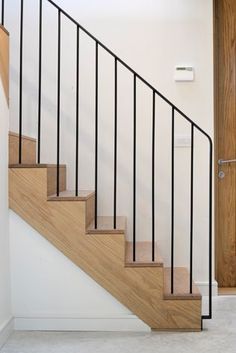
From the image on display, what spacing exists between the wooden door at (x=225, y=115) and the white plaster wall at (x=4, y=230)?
1.77 m

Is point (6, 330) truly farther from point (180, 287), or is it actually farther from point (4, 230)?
point (180, 287)

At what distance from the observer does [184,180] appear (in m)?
3.33

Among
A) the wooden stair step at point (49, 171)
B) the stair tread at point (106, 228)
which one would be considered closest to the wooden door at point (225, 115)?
the stair tread at point (106, 228)

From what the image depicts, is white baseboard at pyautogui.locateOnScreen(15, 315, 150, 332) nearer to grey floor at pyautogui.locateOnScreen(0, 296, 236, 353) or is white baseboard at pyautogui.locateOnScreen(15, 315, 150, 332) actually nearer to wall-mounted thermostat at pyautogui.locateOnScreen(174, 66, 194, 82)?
grey floor at pyautogui.locateOnScreen(0, 296, 236, 353)

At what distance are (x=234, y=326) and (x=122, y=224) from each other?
0.95m

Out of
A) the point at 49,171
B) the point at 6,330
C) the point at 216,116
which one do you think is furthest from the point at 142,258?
the point at 216,116

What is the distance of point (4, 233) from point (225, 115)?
2.04m

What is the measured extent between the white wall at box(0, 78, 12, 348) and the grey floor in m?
0.12

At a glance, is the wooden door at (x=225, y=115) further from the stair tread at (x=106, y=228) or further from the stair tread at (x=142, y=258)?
the stair tread at (x=106, y=228)

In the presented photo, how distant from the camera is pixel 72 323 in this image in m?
2.55

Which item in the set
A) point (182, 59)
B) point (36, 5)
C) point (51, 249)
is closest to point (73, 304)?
point (51, 249)

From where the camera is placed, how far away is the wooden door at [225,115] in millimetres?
3455

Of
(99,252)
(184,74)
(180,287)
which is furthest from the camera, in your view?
(184,74)

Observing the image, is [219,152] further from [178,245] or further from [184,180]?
[178,245]
